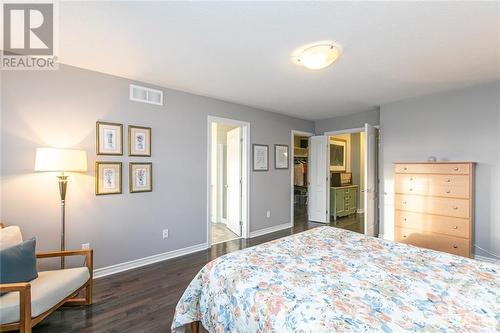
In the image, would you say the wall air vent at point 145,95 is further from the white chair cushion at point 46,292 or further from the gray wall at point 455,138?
the gray wall at point 455,138

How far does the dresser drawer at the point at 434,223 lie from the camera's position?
297 centimetres

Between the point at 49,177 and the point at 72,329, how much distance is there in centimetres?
156

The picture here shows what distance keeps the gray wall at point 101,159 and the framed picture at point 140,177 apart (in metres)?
0.07

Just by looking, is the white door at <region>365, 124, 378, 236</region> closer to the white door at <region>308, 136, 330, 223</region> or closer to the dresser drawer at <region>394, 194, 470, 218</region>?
the dresser drawer at <region>394, 194, 470, 218</region>

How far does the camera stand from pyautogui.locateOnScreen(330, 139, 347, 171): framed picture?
6.24 meters

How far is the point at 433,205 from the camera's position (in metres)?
3.20

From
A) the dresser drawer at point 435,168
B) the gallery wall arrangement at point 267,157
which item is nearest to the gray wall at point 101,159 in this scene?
the gallery wall arrangement at point 267,157

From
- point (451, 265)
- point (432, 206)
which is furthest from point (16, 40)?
point (432, 206)

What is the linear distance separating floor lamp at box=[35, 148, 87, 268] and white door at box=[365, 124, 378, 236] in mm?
4049

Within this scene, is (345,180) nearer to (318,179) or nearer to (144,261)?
(318,179)

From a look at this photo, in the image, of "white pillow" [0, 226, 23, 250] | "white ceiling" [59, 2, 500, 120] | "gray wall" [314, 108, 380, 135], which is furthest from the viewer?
"gray wall" [314, 108, 380, 135]

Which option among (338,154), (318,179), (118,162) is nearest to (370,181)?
(318,179)

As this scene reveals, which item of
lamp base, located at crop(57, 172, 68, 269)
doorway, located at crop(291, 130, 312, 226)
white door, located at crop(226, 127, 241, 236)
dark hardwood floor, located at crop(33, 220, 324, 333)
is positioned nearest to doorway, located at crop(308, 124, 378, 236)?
doorway, located at crop(291, 130, 312, 226)

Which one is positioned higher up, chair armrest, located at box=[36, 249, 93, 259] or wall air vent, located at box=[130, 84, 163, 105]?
wall air vent, located at box=[130, 84, 163, 105]
